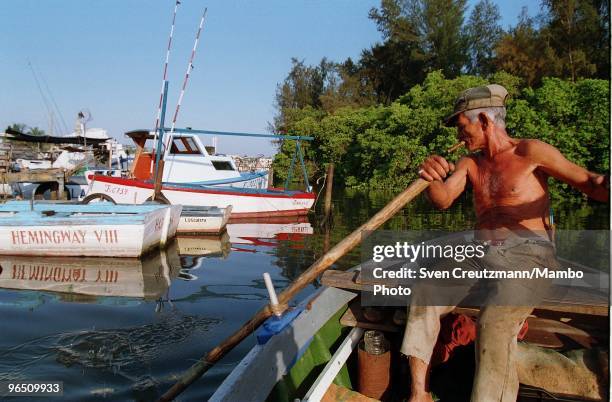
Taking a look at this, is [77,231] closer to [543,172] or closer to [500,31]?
[543,172]

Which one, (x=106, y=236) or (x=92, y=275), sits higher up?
(x=106, y=236)

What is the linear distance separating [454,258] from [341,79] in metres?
52.1

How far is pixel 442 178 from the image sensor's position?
323cm

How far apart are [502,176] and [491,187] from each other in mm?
112

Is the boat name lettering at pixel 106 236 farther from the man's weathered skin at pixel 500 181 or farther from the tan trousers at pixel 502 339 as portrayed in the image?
the tan trousers at pixel 502 339

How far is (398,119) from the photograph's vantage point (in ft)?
113

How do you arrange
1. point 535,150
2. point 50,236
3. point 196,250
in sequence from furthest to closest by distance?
point 196,250 → point 50,236 → point 535,150

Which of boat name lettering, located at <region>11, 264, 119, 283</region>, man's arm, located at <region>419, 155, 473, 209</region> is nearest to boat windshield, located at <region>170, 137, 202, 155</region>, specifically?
boat name lettering, located at <region>11, 264, 119, 283</region>

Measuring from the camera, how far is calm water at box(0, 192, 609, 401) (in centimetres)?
533

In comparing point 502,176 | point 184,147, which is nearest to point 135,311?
point 502,176

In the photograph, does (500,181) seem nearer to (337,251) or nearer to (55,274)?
(337,251)

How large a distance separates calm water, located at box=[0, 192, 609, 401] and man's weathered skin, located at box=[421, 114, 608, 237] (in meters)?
3.38

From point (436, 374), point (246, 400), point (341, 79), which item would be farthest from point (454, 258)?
point (341, 79)

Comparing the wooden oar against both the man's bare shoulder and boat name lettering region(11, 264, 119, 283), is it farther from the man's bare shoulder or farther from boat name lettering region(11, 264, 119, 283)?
boat name lettering region(11, 264, 119, 283)
